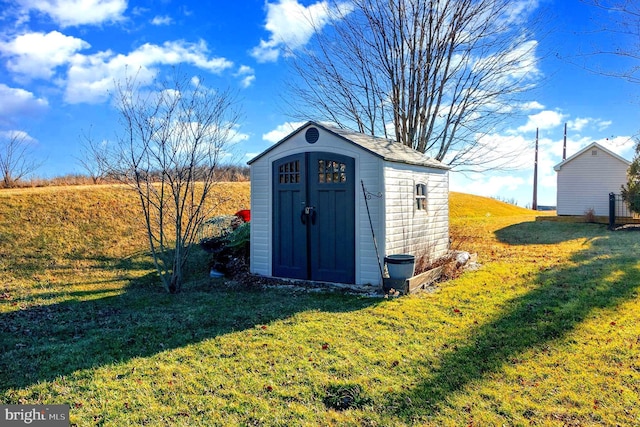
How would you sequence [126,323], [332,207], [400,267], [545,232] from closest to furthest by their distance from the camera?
1. [126,323]
2. [400,267]
3. [332,207]
4. [545,232]

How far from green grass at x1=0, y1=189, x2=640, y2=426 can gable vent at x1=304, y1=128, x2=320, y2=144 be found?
279 cm

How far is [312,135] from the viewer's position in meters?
7.63

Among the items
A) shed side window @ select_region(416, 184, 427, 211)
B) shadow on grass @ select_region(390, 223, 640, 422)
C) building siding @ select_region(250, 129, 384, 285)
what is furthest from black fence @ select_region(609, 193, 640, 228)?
building siding @ select_region(250, 129, 384, 285)

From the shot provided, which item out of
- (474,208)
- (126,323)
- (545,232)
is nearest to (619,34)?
(126,323)

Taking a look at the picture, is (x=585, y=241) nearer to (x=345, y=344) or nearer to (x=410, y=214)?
(x=410, y=214)

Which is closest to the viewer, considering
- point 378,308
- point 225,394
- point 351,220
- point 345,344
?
point 225,394

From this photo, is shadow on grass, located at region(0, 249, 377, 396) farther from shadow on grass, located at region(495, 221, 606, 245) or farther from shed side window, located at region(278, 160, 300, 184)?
shadow on grass, located at region(495, 221, 606, 245)

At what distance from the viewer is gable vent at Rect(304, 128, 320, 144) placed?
7581 mm

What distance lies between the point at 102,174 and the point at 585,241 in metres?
13.8

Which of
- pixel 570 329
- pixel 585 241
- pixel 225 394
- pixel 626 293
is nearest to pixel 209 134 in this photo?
pixel 225 394

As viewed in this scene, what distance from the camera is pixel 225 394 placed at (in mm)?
3375

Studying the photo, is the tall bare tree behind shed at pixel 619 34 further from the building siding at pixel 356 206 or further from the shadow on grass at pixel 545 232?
the shadow on grass at pixel 545 232

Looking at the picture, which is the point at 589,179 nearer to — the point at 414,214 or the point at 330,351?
the point at 414,214

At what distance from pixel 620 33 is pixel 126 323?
8.76 m
